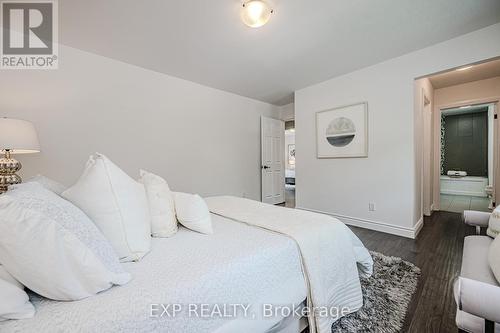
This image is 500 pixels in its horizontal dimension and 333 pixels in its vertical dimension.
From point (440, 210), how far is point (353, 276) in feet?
13.5

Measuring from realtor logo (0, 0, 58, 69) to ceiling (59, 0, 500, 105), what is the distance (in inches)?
4.5

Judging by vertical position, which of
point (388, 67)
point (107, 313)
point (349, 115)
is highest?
point (388, 67)

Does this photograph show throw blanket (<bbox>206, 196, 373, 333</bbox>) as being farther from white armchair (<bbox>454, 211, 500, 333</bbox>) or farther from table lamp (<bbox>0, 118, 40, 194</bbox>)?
table lamp (<bbox>0, 118, 40, 194</bbox>)

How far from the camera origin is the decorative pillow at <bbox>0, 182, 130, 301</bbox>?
2.06 ft

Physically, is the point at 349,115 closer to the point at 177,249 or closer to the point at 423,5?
the point at 423,5

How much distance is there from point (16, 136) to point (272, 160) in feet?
13.2

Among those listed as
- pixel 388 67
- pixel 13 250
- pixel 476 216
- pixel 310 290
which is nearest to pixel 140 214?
pixel 13 250

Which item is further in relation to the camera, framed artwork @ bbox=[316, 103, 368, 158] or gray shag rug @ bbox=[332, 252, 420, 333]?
framed artwork @ bbox=[316, 103, 368, 158]

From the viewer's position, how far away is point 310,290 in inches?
45.4

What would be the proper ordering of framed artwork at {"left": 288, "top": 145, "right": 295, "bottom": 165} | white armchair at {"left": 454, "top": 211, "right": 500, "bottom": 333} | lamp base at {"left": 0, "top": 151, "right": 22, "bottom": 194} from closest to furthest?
white armchair at {"left": 454, "top": 211, "right": 500, "bottom": 333} → lamp base at {"left": 0, "top": 151, "right": 22, "bottom": 194} → framed artwork at {"left": 288, "top": 145, "right": 295, "bottom": 165}

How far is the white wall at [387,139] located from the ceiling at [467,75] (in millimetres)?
658

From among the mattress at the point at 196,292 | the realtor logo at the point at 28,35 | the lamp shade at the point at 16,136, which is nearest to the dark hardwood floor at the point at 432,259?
the mattress at the point at 196,292

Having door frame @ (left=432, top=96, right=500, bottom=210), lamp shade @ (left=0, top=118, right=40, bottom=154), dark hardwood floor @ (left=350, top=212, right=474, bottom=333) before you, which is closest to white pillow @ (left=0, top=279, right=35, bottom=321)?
lamp shade @ (left=0, top=118, right=40, bottom=154)

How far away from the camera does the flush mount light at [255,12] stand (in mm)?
1768
